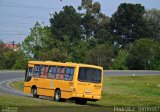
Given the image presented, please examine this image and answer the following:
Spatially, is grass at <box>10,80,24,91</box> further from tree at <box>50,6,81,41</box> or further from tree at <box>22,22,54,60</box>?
tree at <box>50,6,81,41</box>

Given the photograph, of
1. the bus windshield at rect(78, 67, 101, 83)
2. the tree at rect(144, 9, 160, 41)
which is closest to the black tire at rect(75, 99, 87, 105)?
the bus windshield at rect(78, 67, 101, 83)

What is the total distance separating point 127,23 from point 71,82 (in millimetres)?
80841

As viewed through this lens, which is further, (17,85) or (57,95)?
(17,85)

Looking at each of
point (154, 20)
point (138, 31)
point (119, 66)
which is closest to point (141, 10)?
point (138, 31)

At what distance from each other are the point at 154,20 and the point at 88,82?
95218 mm

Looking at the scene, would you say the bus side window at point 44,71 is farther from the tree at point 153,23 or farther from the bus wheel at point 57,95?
the tree at point 153,23

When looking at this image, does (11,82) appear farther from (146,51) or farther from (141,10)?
(141,10)

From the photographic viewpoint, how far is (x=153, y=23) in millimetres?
119625

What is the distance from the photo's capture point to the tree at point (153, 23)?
11512cm

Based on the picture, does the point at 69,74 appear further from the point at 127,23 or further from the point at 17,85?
the point at 127,23

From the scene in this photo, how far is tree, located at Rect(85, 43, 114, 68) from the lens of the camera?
→ 9044 centimetres

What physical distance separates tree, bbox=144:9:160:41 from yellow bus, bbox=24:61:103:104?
81.4 metres

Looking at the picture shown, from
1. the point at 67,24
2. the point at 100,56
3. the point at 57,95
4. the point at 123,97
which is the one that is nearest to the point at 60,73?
the point at 57,95

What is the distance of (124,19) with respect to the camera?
359 feet
